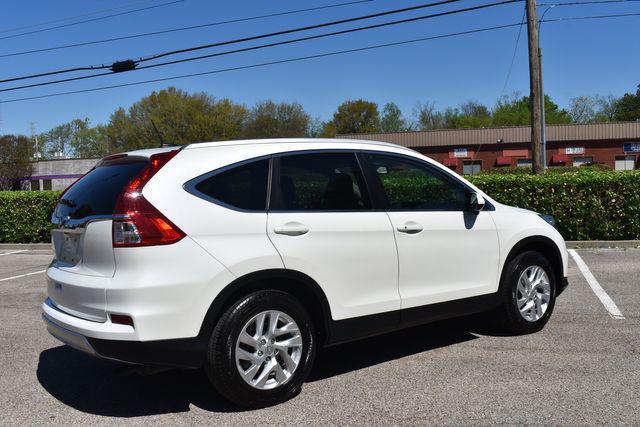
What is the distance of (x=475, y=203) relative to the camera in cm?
476

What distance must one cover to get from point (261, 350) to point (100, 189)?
1.54 m

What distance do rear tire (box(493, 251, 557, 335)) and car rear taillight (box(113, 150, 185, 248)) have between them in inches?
119

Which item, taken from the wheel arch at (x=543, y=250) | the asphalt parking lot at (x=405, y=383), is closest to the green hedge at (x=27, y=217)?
the asphalt parking lot at (x=405, y=383)

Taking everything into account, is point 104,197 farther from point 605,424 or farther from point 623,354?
point 623,354

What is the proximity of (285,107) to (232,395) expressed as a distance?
75.5 meters

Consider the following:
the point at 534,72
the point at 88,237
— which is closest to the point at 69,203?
the point at 88,237

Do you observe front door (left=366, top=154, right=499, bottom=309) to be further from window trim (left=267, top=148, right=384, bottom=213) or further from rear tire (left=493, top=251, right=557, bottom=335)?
rear tire (left=493, top=251, right=557, bottom=335)

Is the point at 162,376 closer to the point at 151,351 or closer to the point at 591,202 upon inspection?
the point at 151,351

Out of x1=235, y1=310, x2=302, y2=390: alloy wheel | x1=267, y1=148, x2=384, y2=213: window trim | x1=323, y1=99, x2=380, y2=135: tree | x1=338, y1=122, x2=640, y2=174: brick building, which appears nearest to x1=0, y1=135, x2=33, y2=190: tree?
x1=338, y1=122, x2=640, y2=174: brick building

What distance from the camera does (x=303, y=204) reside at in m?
3.99

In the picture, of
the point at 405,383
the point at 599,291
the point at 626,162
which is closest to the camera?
the point at 405,383

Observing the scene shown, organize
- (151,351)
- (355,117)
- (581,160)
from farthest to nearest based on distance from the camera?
(355,117) → (581,160) → (151,351)

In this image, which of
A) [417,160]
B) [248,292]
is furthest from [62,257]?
[417,160]

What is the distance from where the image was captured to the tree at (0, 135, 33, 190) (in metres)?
49.1
